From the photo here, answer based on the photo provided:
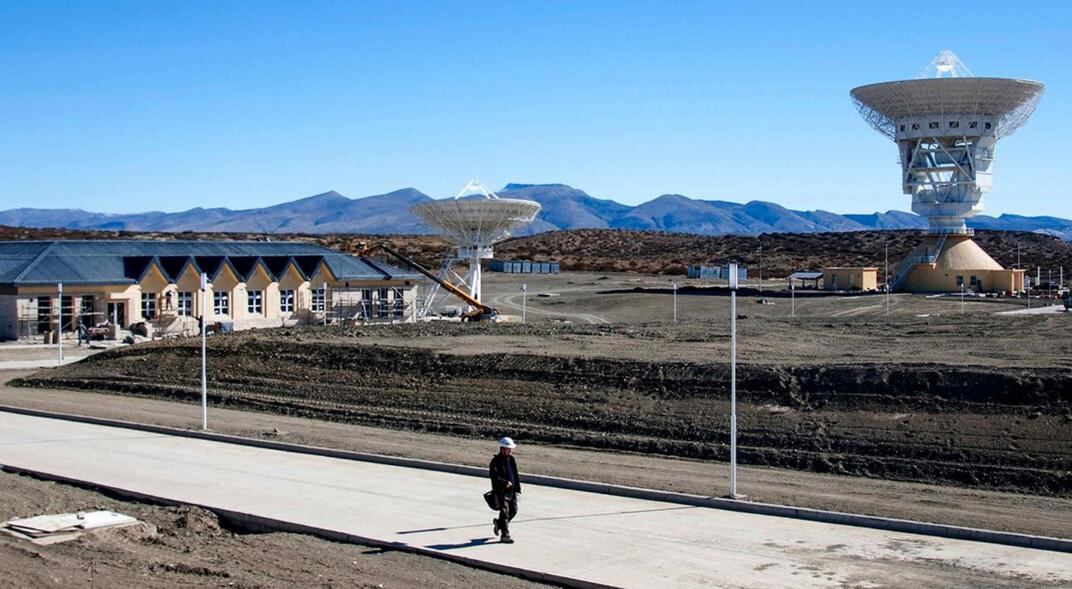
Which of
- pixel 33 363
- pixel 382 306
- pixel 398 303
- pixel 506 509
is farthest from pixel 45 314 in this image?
pixel 506 509

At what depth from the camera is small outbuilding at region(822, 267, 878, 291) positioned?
85875 mm

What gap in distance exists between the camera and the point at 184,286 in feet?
201

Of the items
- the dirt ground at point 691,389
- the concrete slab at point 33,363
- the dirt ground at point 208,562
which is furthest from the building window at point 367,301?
the dirt ground at point 208,562

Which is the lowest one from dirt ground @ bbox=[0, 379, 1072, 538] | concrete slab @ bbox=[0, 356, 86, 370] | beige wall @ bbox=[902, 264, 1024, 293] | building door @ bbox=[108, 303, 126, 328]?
dirt ground @ bbox=[0, 379, 1072, 538]

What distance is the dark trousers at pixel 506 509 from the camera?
16312mm

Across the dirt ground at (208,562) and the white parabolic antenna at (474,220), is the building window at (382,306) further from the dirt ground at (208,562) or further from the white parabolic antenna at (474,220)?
the dirt ground at (208,562)

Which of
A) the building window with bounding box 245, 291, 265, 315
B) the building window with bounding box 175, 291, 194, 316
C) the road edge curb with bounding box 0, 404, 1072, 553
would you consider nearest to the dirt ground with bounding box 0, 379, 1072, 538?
the road edge curb with bounding box 0, 404, 1072, 553

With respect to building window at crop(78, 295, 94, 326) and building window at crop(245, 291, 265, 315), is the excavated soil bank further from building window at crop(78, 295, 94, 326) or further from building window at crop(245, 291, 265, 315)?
building window at crop(245, 291, 265, 315)

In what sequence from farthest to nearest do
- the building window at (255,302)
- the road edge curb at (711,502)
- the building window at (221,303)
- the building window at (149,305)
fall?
the building window at (255,302), the building window at (221,303), the building window at (149,305), the road edge curb at (711,502)

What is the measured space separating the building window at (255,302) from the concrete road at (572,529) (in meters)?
37.8

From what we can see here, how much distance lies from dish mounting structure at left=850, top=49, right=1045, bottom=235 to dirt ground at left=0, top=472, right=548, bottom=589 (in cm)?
6611

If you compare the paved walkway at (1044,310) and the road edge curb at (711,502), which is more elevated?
the paved walkway at (1044,310)

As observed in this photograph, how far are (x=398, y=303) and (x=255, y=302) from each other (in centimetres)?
879

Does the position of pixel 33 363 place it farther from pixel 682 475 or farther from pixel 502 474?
pixel 502 474
